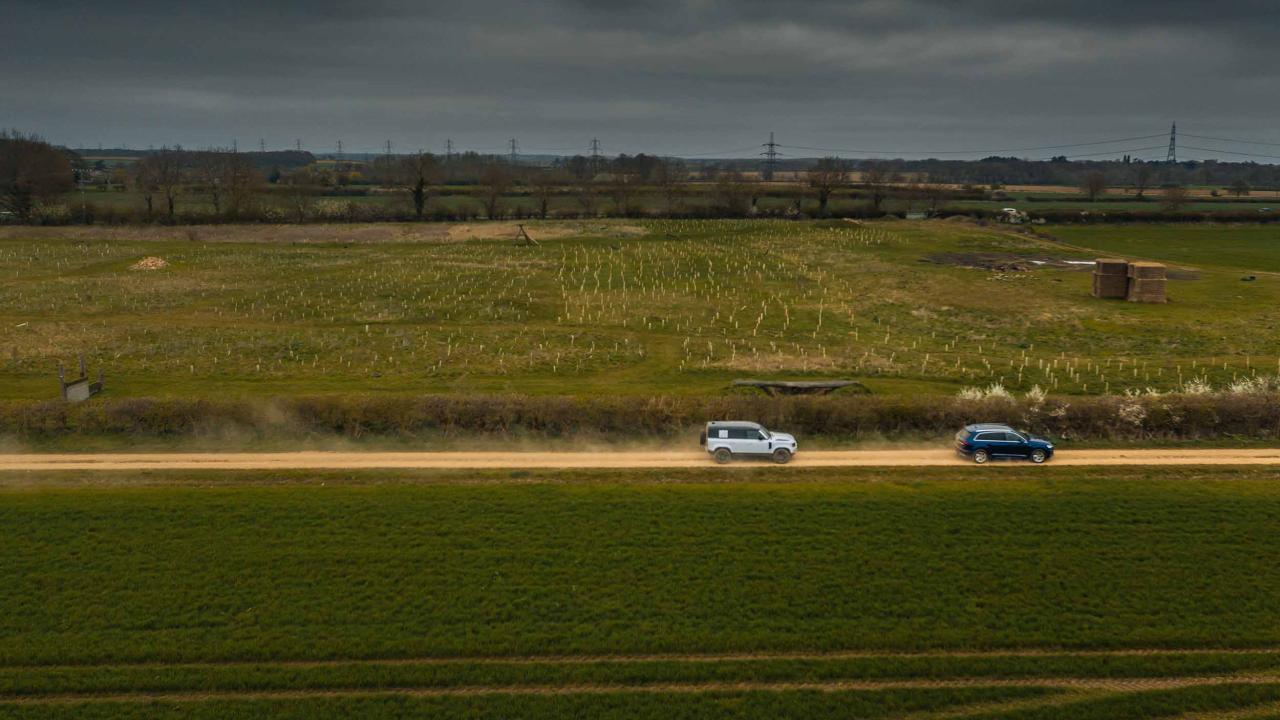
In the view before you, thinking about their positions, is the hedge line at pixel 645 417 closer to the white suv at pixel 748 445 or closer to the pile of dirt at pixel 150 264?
the white suv at pixel 748 445

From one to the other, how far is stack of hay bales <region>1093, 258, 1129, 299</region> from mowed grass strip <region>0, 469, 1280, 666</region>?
132 ft

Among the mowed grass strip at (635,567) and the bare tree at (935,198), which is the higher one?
the bare tree at (935,198)

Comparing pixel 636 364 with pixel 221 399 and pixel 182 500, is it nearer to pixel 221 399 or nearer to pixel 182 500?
pixel 221 399

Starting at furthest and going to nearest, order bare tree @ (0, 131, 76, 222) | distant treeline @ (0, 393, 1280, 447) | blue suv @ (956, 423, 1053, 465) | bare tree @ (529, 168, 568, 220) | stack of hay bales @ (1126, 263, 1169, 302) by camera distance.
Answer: bare tree @ (529, 168, 568, 220), bare tree @ (0, 131, 76, 222), stack of hay bales @ (1126, 263, 1169, 302), distant treeline @ (0, 393, 1280, 447), blue suv @ (956, 423, 1053, 465)

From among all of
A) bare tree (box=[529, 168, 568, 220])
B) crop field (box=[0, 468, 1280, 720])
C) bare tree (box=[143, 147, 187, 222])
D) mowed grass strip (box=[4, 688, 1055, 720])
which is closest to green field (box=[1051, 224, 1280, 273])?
crop field (box=[0, 468, 1280, 720])

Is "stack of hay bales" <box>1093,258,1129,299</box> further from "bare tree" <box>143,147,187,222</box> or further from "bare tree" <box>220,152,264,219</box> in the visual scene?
"bare tree" <box>143,147,187,222</box>

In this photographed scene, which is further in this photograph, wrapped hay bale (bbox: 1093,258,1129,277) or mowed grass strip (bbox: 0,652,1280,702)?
wrapped hay bale (bbox: 1093,258,1129,277)

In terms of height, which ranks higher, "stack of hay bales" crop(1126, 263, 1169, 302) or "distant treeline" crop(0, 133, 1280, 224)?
"distant treeline" crop(0, 133, 1280, 224)

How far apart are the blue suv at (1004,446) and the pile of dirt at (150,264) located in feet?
253

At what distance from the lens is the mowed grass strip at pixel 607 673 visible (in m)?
22.8

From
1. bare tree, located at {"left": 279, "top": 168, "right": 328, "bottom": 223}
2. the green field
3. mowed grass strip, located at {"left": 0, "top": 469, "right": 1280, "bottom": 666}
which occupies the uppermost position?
bare tree, located at {"left": 279, "top": 168, "right": 328, "bottom": 223}

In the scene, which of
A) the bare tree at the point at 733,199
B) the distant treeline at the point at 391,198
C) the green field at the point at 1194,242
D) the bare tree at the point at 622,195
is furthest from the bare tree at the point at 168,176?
the green field at the point at 1194,242

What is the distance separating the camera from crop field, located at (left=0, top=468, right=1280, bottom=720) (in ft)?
74.5

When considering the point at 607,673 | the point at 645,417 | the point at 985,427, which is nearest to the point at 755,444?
the point at 645,417
